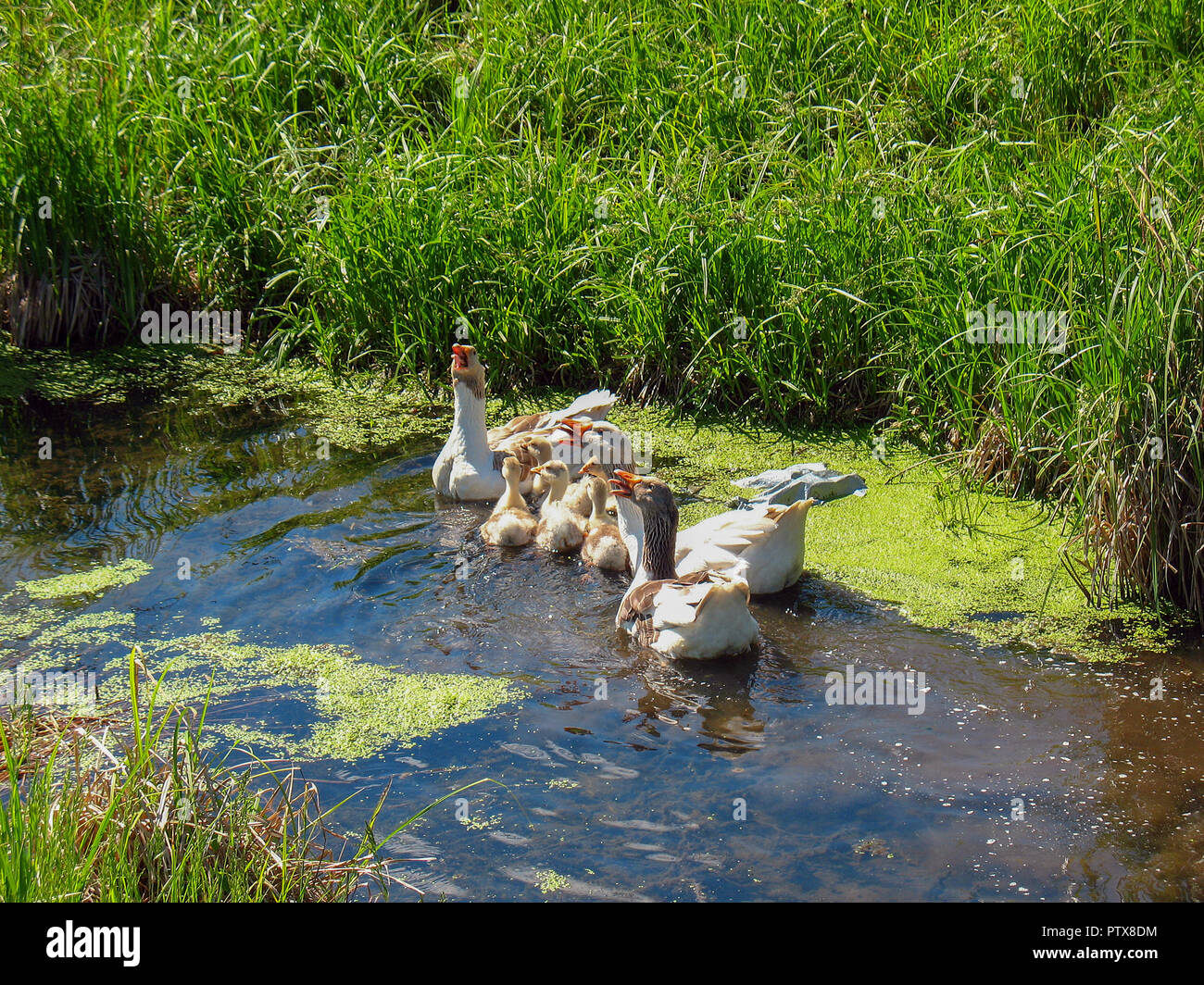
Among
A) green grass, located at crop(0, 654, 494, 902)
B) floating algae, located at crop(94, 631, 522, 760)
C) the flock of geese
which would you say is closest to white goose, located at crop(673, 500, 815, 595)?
the flock of geese

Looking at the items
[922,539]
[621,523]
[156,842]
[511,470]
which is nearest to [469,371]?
[511,470]

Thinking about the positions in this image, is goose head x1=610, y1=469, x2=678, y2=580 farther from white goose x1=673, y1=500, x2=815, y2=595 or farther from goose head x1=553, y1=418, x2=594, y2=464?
goose head x1=553, y1=418, x2=594, y2=464

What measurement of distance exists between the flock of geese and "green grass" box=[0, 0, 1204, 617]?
116 centimetres

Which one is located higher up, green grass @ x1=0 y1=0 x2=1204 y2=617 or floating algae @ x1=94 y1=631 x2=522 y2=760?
green grass @ x1=0 y1=0 x2=1204 y2=617

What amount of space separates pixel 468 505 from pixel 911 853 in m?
3.60

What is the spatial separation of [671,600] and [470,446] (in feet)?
6.91

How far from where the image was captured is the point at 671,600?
5.04 metres

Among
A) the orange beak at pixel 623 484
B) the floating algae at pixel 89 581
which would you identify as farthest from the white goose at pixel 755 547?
the floating algae at pixel 89 581

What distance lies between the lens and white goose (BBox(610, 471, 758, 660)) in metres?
4.92

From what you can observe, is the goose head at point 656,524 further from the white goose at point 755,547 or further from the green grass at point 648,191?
the green grass at point 648,191

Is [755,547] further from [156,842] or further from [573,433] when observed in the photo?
[156,842]

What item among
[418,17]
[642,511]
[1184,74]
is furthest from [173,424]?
[1184,74]

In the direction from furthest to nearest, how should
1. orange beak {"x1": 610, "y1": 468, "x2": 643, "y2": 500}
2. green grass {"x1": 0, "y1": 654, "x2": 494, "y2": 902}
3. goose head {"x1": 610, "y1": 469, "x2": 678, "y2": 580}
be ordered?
1. orange beak {"x1": 610, "y1": 468, "x2": 643, "y2": 500}
2. goose head {"x1": 610, "y1": 469, "x2": 678, "y2": 580}
3. green grass {"x1": 0, "y1": 654, "x2": 494, "y2": 902}

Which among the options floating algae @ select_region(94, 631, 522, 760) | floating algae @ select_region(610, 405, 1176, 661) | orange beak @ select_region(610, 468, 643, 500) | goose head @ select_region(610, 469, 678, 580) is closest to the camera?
floating algae @ select_region(94, 631, 522, 760)
